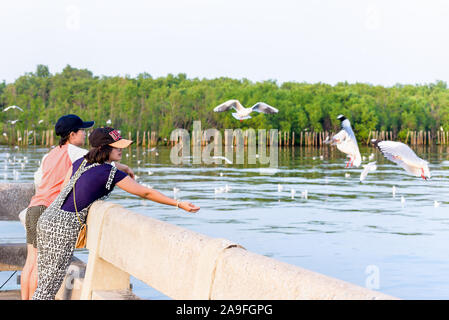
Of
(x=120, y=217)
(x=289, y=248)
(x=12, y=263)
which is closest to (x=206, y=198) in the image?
(x=289, y=248)

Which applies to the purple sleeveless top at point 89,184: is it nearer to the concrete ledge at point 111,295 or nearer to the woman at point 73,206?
the woman at point 73,206

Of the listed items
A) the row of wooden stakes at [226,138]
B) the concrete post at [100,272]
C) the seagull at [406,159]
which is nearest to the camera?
the concrete post at [100,272]

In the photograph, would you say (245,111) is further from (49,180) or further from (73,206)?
(73,206)

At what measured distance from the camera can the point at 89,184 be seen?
229 inches

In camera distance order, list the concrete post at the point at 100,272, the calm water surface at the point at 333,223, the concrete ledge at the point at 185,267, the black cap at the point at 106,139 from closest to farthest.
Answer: the concrete ledge at the point at 185,267
the concrete post at the point at 100,272
the black cap at the point at 106,139
the calm water surface at the point at 333,223

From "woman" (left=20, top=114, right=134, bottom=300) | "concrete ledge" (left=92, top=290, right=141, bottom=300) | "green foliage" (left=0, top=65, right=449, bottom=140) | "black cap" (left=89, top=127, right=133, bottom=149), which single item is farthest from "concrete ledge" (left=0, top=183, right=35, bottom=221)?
"green foliage" (left=0, top=65, right=449, bottom=140)

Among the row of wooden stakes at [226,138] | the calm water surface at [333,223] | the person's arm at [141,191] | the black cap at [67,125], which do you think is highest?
the black cap at [67,125]

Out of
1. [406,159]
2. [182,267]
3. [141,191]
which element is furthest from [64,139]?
[406,159]

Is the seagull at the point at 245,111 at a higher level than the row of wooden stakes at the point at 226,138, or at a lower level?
higher

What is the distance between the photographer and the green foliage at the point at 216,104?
145875 millimetres

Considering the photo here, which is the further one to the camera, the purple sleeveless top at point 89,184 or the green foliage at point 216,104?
the green foliage at point 216,104

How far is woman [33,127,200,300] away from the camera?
5.68 meters

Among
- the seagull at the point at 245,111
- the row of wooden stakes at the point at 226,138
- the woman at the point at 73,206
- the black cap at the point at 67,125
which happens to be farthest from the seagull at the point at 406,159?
the row of wooden stakes at the point at 226,138
